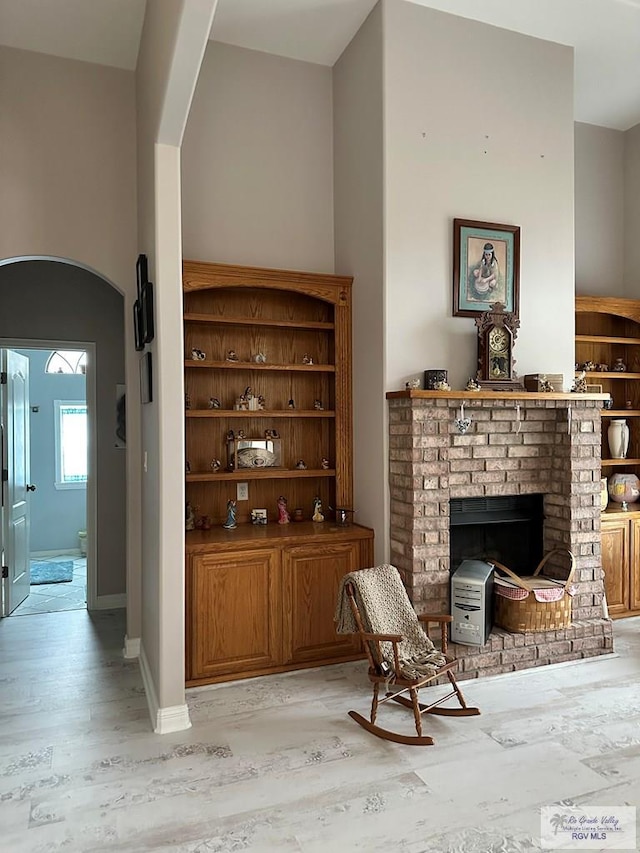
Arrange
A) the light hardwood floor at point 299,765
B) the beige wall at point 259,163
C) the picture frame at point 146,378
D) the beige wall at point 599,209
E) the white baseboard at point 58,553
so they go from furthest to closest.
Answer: the white baseboard at point 58,553, the beige wall at point 599,209, the beige wall at point 259,163, the picture frame at point 146,378, the light hardwood floor at point 299,765

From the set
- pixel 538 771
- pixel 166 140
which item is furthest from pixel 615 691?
pixel 166 140

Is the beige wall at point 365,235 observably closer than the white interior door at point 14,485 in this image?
Yes

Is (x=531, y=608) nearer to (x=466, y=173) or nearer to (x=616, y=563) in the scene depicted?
(x=616, y=563)

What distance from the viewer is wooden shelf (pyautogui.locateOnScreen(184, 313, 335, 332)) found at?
3.90 meters

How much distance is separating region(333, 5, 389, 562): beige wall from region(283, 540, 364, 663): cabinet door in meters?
0.28

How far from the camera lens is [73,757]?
9.03 feet

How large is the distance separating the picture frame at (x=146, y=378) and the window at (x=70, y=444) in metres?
4.34

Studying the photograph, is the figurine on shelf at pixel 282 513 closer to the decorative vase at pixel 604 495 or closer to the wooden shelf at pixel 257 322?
the wooden shelf at pixel 257 322

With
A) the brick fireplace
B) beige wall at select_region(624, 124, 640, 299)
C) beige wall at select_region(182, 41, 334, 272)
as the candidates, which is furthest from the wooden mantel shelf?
beige wall at select_region(624, 124, 640, 299)

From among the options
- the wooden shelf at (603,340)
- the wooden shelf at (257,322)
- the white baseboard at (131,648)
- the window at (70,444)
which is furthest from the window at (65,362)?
the wooden shelf at (603,340)

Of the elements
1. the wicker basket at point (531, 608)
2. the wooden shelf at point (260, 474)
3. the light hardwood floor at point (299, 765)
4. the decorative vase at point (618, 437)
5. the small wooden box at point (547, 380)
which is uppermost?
the small wooden box at point (547, 380)

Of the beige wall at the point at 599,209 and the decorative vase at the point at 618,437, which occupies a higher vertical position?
the beige wall at the point at 599,209

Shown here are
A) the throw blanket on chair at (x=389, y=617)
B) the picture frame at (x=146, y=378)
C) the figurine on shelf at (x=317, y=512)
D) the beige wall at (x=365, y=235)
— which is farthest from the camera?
the figurine on shelf at (x=317, y=512)

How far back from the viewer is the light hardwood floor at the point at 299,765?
7.39ft
